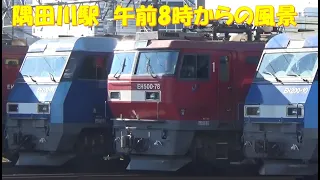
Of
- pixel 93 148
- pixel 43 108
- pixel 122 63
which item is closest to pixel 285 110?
pixel 122 63

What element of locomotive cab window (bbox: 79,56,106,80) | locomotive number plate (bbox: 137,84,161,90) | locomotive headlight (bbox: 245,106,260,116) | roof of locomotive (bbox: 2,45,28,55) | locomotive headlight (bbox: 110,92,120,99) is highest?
roof of locomotive (bbox: 2,45,28,55)

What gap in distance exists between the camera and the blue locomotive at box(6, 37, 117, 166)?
21.7m

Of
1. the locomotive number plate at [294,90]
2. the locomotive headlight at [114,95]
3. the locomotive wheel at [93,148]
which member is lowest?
the locomotive wheel at [93,148]

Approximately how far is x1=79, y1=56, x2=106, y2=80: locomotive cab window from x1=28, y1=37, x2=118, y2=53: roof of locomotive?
24cm

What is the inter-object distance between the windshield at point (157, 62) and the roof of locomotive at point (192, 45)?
6.0 inches

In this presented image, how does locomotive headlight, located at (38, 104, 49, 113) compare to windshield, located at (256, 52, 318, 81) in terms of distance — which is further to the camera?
locomotive headlight, located at (38, 104, 49, 113)

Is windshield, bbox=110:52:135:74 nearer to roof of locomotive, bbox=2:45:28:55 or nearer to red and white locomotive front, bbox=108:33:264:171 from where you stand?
red and white locomotive front, bbox=108:33:264:171

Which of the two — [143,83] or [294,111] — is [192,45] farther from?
[294,111]

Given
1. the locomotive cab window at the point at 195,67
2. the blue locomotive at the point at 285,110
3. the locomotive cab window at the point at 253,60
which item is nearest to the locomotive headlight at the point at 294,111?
the blue locomotive at the point at 285,110

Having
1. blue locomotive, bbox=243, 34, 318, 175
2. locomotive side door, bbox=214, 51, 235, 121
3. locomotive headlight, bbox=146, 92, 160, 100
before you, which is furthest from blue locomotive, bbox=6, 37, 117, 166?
blue locomotive, bbox=243, 34, 318, 175

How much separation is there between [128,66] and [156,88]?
3.40 feet

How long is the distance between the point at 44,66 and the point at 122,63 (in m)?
2.38

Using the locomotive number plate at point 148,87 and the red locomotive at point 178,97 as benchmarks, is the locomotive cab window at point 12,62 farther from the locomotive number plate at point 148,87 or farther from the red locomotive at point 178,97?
the locomotive number plate at point 148,87

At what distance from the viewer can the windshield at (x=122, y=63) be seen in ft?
67.9
